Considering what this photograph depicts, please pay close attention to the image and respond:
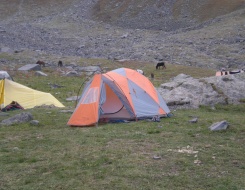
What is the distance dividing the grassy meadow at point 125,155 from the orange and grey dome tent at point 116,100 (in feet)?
1.90

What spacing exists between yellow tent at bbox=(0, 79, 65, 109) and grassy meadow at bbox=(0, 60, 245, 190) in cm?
345

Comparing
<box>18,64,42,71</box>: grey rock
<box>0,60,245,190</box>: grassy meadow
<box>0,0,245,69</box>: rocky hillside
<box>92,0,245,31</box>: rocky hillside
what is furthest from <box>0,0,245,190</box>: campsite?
<box>92,0,245,31</box>: rocky hillside

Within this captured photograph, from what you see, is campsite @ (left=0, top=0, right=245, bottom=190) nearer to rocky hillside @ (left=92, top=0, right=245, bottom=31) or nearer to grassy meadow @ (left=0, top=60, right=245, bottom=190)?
grassy meadow @ (left=0, top=60, right=245, bottom=190)

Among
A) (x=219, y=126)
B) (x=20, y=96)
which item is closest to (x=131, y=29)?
(x=20, y=96)

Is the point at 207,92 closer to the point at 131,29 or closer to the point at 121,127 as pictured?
the point at 121,127

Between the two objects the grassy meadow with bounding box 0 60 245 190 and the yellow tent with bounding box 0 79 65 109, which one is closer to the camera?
the grassy meadow with bounding box 0 60 245 190

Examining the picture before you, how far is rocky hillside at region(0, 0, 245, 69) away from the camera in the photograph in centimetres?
4512

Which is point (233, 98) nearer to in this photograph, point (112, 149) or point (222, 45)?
point (112, 149)

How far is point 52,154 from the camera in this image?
10.1m

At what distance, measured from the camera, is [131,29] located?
6588cm

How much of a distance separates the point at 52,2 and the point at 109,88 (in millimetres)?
78125

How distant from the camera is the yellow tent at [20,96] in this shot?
17969 mm

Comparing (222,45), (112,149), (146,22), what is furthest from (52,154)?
(146,22)

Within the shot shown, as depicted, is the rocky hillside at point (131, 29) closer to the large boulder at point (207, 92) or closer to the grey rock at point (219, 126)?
the large boulder at point (207, 92)
